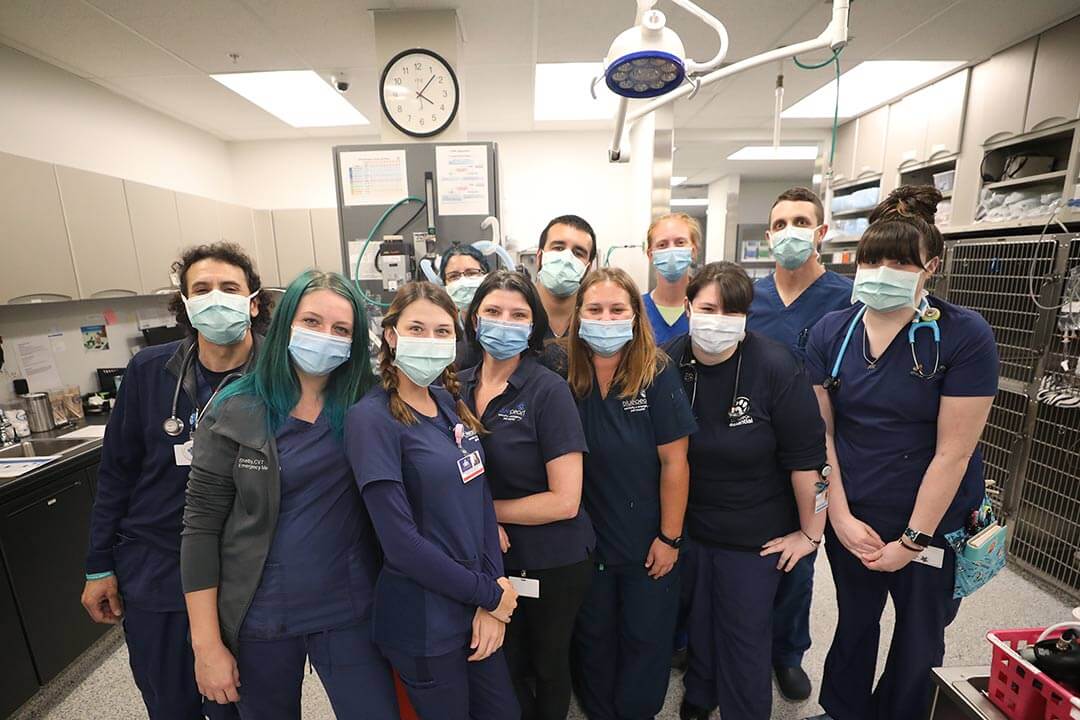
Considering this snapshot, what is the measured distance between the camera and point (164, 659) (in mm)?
1341

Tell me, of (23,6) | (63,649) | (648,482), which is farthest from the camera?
(23,6)

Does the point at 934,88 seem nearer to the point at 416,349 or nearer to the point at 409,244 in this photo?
the point at 409,244

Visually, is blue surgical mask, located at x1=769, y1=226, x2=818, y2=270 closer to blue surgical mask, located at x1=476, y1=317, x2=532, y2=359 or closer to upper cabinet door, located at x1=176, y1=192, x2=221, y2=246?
blue surgical mask, located at x1=476, y1=317, x2=532, y2=359

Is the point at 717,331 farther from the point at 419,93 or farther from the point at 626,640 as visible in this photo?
the point at 419,93

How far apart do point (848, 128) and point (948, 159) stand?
1.40 m

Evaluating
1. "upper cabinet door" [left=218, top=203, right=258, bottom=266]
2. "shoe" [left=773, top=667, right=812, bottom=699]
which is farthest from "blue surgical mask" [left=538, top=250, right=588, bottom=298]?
"upper cabinet door" [left=218, top=203, right=258, bottom=266]

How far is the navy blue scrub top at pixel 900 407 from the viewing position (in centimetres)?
133

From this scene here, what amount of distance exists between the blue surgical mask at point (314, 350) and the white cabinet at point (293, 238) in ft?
11.6

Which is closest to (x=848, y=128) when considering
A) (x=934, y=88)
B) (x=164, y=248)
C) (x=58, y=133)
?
(x=934, y=88)

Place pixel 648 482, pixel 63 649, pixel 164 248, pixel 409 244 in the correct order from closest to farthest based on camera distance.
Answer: pixel 648 482, pixel 63 649, pixel 409 244, pixel 164 248

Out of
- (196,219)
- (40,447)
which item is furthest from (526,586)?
(196,219)

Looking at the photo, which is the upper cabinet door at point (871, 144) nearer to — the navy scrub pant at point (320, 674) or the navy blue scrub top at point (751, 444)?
the navy blue scrub top at point (751, 444)

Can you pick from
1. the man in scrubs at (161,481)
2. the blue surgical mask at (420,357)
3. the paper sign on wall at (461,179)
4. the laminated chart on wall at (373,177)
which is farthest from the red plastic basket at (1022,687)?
the laminated chart on wall at (373,177)

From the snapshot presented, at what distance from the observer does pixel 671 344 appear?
5.30 ft
